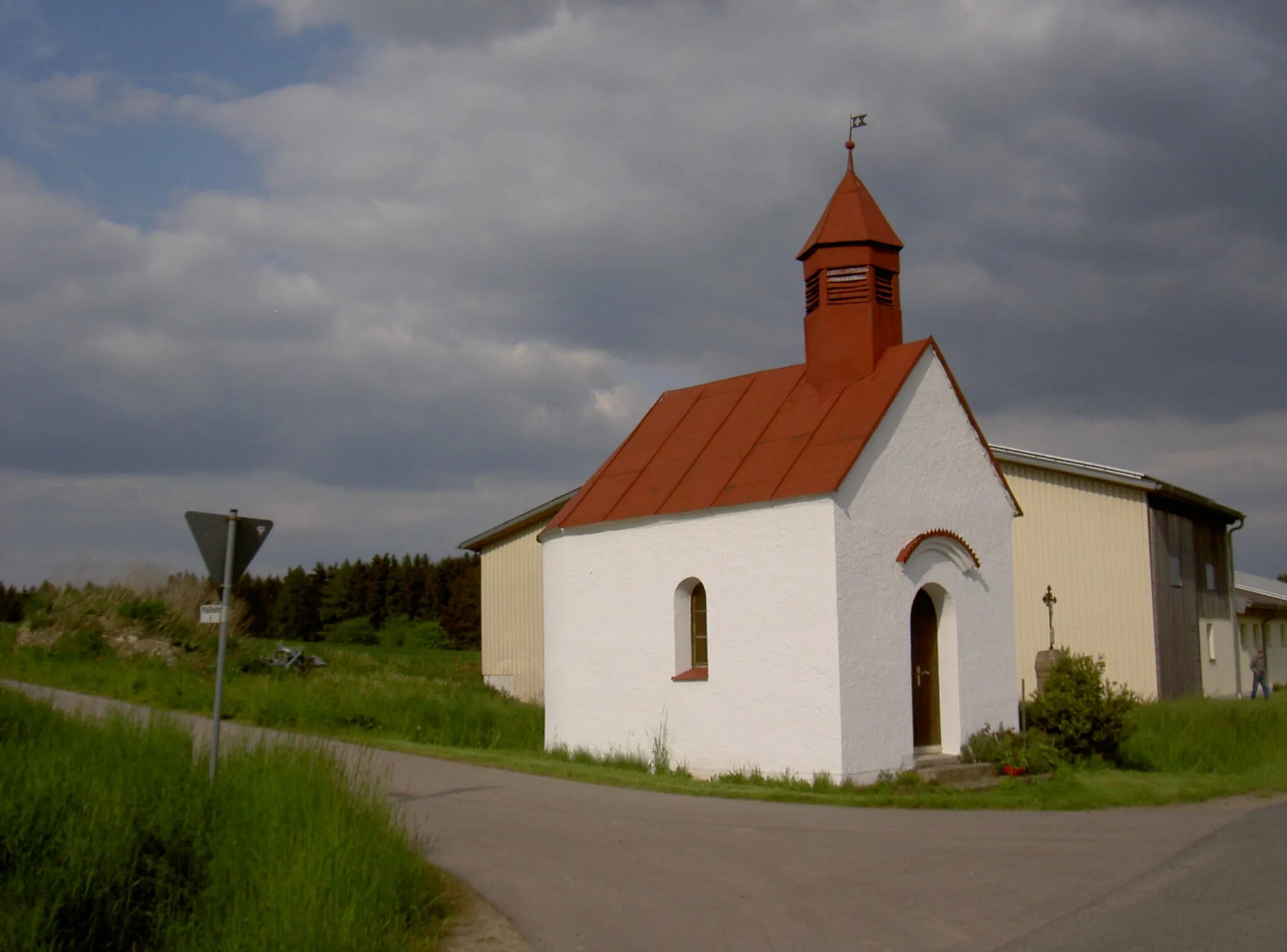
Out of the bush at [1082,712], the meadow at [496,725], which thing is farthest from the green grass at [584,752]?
the bush at [1082,712]

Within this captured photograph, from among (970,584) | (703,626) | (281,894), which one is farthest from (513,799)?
(970,584)

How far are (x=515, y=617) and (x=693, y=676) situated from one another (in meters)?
16.0

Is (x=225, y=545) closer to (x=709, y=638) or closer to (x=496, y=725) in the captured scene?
(x=709, y=638)

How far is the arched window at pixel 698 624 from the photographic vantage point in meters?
16.5

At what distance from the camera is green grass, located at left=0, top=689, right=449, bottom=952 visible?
6.62 m

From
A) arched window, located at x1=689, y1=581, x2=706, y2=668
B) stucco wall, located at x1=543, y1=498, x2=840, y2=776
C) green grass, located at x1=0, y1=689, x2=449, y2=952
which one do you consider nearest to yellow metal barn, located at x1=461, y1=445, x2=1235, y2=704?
arched window, located at x1=689, y1=581, x2=706, y2=668

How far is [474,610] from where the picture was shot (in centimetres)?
8512

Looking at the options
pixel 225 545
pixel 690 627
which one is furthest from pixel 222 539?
A: pixel 690 627

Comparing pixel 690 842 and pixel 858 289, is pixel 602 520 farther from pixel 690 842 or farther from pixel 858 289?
pixel 690 842

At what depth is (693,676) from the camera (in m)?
16.0

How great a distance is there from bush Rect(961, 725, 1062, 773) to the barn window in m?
3.90

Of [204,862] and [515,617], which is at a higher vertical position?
[515,617]

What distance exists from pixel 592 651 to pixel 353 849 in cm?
1059

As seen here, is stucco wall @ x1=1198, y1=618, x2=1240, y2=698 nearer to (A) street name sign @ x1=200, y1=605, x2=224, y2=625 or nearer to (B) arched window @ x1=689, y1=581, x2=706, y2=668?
(B) arched window @ x1=689, y1=581, x2=706, y2=668
